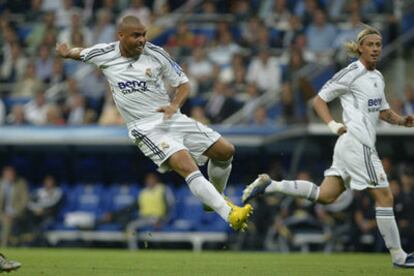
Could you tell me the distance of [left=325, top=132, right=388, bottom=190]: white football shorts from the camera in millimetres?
12625

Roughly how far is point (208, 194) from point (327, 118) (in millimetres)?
1764

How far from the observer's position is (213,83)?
72.1 ft

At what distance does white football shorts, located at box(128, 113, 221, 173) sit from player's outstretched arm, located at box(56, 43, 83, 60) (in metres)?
0.96

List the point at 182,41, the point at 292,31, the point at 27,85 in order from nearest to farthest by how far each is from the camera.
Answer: the point at 292,31 → the point at 182,41 → the point at 27,85

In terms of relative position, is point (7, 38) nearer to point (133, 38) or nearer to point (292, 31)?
point (292, 31)

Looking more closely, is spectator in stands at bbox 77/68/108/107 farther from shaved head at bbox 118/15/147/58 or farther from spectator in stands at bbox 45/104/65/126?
shaved head at bbox 118/15/147/58

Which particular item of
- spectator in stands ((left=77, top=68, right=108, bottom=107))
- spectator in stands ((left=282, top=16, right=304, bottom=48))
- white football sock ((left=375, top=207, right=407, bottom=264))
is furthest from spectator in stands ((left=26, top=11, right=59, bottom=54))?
white football sock ((left=375, top=207, right=407, bottom=264))

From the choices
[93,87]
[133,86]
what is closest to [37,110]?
[93,87]

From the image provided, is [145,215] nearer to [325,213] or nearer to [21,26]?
[325,213]

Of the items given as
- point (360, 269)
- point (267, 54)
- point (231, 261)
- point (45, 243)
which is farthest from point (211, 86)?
point (360, 269)

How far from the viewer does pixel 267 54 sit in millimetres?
21922

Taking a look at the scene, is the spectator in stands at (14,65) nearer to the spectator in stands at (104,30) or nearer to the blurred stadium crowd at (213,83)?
the blurred stadium crowd at (213,83)

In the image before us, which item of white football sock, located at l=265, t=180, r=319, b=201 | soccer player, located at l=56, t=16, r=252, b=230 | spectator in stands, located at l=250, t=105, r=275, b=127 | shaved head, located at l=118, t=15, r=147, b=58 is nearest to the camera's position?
shaved head, located at l=118, t=15, r=147, b=58

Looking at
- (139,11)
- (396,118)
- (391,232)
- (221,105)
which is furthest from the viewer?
(139,11)
